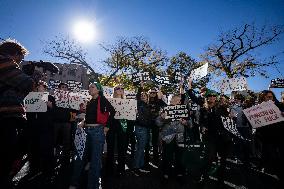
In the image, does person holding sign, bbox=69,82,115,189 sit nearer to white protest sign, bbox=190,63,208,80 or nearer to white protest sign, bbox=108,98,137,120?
white protest sign, bbox=108,98,137,120

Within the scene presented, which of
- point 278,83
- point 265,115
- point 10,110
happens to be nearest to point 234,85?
point 278,83

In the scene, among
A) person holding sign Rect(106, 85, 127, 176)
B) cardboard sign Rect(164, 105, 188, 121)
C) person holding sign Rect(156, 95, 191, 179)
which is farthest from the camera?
cardboard sign Rect(164, 105, 188, 121)

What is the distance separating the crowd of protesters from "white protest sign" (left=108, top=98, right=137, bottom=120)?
14 cm

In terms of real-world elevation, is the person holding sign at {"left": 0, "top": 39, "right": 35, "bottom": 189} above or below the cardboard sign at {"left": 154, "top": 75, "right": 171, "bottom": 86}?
below

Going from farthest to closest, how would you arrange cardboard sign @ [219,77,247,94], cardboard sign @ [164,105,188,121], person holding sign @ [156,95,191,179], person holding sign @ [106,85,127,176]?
cardboard sign @ [219,77,247,94] < cardboard sign @ [164,105,188,121] < person holding sign @ [106,85,127,176] < person holding sign @ [156,95,191,179]

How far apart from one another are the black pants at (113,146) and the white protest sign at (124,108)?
1.26 ft

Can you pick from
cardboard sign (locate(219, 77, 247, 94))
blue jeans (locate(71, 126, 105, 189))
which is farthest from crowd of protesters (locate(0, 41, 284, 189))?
cardboard sign (locate(219, 77, 247, 94))

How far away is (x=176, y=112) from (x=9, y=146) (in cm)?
494

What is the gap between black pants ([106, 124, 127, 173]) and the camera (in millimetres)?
7121

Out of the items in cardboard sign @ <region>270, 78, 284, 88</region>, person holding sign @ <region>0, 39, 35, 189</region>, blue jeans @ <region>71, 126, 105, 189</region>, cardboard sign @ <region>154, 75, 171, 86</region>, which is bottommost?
blue jeans @ <region>71, 126, 105, 189</region>

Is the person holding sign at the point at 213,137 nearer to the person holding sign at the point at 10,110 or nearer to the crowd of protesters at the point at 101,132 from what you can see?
the crowd of protesters at the point at 101,132

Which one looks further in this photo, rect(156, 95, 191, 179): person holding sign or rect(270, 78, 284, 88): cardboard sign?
rect(270, 78, 284, 88): cardboard sign

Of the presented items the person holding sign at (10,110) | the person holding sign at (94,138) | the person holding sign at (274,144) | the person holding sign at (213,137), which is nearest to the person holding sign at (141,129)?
the person holding sign at (213,137)

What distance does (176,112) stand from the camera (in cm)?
733
